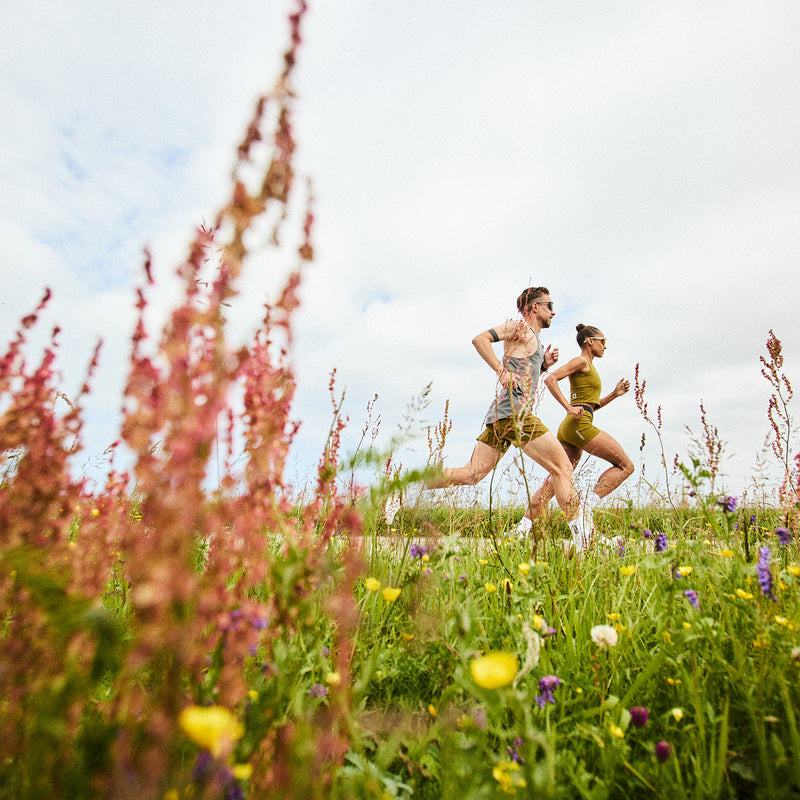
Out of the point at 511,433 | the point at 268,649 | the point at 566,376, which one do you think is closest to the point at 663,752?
the point at 268,649

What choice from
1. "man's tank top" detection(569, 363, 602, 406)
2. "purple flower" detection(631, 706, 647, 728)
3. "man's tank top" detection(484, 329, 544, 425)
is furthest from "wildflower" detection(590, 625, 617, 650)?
"man's tank top" detection(569, 363, 602, 406)

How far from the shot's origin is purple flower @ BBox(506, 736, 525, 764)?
1311 millimetres

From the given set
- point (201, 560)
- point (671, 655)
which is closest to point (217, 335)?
point (201, 560)

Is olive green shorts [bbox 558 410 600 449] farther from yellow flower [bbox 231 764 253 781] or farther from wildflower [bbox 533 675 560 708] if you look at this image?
yellow flower [bbox 231 764 253 781]

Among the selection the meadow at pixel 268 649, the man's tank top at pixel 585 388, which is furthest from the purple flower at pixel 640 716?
the man's tank top at pixel 585 388

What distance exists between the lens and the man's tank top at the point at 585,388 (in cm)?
671

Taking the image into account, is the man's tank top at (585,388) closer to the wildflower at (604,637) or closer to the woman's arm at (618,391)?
the woman's arm at (618,391)

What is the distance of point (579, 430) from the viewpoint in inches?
256

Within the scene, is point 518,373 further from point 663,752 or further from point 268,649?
point 268,649

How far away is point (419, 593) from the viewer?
202 centimetres

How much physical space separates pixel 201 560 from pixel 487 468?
3.85m

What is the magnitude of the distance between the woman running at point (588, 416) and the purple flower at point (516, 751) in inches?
200

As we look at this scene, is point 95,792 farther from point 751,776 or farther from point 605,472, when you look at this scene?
point 605,472

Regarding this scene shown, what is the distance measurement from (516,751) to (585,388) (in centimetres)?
589
